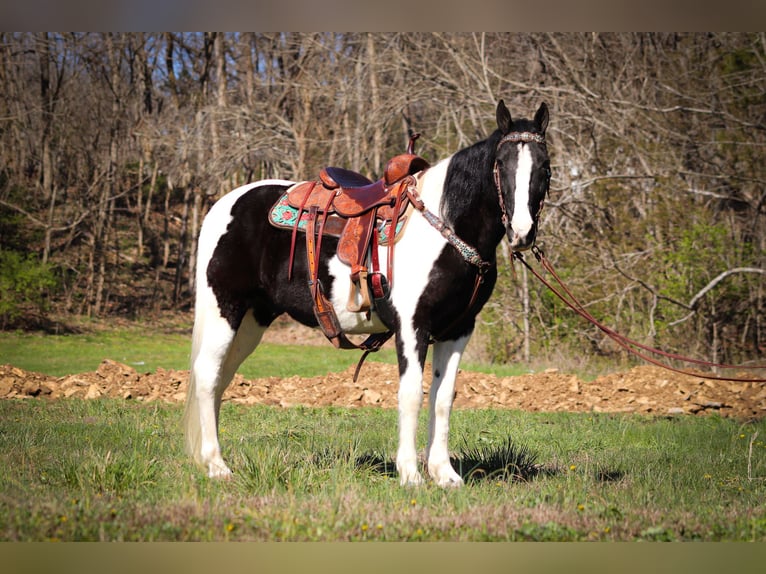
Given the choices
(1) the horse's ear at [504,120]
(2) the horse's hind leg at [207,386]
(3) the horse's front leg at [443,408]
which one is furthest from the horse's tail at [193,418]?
(1) the horse's ear at [504,120]

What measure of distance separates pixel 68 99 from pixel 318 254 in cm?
1512

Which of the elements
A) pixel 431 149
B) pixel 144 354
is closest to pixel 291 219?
pixel 144 354

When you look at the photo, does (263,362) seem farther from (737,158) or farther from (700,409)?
(737,158)

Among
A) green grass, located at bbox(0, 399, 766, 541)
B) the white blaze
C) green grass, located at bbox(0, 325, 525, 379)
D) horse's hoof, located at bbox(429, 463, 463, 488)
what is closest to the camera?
green grass, located at bbox(0, 399, 766, 541)

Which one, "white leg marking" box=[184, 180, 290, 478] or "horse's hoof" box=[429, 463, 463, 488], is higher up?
"white leg marking" box=[184, 180, 290, 478]

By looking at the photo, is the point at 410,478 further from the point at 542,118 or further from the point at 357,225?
the point at 542,118

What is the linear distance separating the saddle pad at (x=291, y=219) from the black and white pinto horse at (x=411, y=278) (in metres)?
0.07

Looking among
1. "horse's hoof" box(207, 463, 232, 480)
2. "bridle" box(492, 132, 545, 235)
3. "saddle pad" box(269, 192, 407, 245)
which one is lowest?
"horse's hoof" box(207, 463, 232, 480)

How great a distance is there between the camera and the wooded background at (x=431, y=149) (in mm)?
11969

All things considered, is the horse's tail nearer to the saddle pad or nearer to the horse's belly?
the saddle pad

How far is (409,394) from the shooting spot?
460cm

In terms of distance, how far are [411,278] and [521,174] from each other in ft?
3.02

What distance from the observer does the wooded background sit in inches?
471

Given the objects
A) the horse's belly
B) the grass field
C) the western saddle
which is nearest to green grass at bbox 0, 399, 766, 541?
the grass field
